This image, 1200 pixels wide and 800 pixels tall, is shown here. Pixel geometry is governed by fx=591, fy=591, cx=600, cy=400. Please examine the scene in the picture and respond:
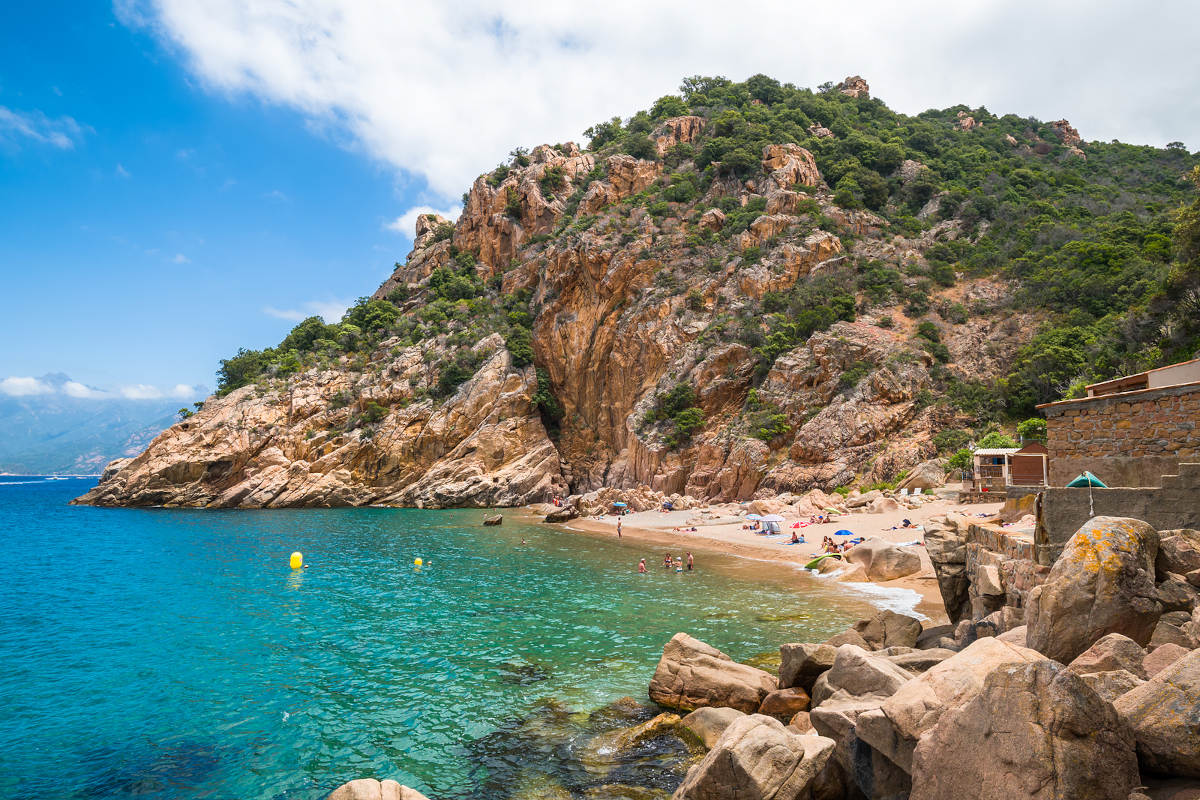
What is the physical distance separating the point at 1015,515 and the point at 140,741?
1823cm

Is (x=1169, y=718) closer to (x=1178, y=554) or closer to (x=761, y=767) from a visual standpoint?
(x=761, y=767)

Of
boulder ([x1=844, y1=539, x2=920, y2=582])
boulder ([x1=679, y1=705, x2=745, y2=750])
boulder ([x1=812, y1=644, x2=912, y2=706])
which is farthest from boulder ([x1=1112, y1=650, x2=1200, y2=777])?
boulder ([x1=844, y1=539, x2=920, y2=582])

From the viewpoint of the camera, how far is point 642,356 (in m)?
60.6

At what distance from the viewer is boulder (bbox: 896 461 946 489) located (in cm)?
3550

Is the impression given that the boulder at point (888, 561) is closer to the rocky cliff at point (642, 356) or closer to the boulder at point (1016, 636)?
the boulder at point (1016, 636)

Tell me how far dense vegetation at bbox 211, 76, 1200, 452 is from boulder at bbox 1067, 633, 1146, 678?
100 feet

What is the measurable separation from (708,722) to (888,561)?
50.7ft

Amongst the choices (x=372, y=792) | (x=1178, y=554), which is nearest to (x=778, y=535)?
(x=1178, y=554)

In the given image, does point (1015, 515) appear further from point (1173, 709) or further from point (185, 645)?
point (185, 645)

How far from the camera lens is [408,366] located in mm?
67312

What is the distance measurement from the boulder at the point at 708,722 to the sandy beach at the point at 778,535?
9813 mm

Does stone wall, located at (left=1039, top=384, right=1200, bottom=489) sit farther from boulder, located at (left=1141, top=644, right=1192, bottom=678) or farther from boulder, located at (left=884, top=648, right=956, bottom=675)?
boulder, located at (left=1141, top=644, right=1192, bottom=678)

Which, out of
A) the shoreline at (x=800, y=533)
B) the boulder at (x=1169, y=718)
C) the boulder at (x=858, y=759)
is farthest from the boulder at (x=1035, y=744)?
the shoreline at (x=800, y=533)

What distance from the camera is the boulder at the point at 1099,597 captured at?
19.9 feet
